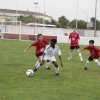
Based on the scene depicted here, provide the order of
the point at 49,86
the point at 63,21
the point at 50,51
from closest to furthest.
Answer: the point at 49,86, the point at 50,51, the point at 63,21

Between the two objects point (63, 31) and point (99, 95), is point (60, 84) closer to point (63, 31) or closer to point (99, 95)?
point (99, 95)

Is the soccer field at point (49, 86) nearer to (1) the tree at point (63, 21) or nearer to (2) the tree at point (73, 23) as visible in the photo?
(2) the tree at point (73, 23)

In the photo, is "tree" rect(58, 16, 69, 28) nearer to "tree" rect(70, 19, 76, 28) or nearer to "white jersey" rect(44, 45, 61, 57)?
"tree" rect(70, 19, 76, 28)

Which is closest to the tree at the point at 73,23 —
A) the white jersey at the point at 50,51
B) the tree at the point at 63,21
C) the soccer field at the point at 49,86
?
the tree at the point at 63,21

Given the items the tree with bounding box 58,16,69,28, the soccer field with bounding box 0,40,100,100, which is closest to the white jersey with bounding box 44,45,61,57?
the soccer field with bounding box 0,40,100,100

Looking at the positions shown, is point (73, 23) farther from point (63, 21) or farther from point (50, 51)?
point (50, 51)

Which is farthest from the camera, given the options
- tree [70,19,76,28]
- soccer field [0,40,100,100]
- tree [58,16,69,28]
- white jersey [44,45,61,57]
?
tree [58,16,69,28]

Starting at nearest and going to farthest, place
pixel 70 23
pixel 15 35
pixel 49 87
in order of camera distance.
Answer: pixel 49 87, pixel 15 35, pixel 70 23

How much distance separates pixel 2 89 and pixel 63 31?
56940 mm

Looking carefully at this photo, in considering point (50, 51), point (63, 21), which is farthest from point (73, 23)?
point (50, 51)

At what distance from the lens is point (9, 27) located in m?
50.3

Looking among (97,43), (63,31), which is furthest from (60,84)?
(63,31)

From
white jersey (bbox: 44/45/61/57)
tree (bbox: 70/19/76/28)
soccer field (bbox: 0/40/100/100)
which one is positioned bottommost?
soccer field (bbox: 0/40/100/100)

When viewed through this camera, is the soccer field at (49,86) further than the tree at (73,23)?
No
